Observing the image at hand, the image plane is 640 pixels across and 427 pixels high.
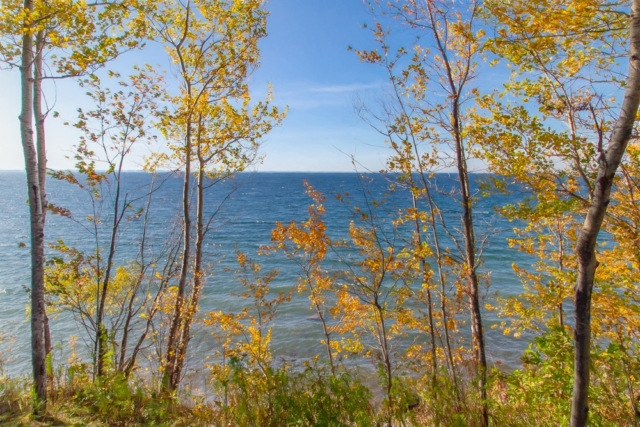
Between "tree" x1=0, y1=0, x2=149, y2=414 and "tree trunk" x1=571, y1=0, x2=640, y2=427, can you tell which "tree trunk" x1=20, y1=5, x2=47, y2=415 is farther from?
"tree trunk" x1=571, y1=0, x2=640, y2=427

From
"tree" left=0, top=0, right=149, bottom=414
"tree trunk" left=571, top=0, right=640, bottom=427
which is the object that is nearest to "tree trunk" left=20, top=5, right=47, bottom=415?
"tree" left=0, top=0, right=149, bottom=414

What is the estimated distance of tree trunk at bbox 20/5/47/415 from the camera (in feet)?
13.8

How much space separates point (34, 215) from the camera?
4.32 meters

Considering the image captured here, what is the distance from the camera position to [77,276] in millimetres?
5656

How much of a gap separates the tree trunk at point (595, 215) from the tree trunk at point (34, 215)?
590 centimetres

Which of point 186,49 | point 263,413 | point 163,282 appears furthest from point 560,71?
point 163,282

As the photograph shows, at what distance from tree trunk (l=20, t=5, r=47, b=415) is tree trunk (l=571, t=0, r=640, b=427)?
5897 mm

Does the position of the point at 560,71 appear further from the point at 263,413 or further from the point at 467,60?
the point at 263,413

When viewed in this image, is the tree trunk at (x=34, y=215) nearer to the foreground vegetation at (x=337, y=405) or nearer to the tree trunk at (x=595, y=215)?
the foreground vegetation at (x=337, y=405)

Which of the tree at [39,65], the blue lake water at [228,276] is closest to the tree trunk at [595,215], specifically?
the blue lake water at [228,276]

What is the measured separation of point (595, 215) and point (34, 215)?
20.0 ft

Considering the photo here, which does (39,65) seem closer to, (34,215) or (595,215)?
(34,215)

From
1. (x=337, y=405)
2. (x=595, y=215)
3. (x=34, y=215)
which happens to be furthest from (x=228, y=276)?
(x=595, y=215)

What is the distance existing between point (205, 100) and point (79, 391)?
5.80 metres
